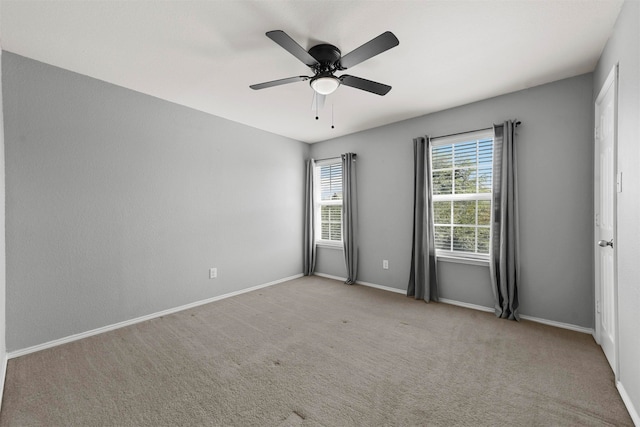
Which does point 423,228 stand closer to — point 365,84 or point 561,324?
point 561,324

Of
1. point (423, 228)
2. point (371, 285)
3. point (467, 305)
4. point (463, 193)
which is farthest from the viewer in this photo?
point (371, 285)

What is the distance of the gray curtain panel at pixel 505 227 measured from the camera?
2875 mm

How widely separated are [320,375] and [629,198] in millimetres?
2227

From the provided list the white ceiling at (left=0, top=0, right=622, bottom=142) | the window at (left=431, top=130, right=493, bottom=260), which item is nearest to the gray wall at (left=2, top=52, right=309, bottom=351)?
the white ceiling at (left=0, top=0, right=622, bottom=142)

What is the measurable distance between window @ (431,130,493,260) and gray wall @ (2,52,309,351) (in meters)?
2.62

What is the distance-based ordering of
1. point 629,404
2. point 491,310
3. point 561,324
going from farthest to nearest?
point 491,310 → point 561,324 → point 629,404

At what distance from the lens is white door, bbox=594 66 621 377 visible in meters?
2.00

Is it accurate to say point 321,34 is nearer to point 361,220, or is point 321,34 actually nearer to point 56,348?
point 361,220

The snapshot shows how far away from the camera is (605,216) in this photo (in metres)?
2.20

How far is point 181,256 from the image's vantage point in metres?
3.26

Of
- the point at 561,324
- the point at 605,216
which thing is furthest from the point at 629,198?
the point at 561,324

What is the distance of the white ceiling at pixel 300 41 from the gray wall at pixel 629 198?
0.29 meters

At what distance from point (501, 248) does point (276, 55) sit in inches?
117

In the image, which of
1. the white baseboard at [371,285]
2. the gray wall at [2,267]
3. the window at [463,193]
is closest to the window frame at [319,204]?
the white baseboard at [371,285]
